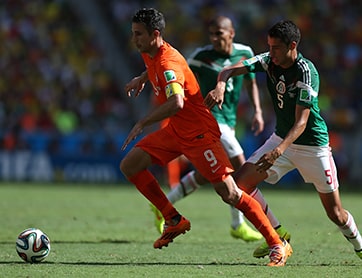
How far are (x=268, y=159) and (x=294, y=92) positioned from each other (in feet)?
2.43

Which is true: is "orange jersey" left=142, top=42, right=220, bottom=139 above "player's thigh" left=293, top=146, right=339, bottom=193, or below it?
above

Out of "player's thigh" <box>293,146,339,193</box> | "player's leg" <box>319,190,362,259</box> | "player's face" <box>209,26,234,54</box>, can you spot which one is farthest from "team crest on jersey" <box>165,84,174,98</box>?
"player's face" <box>209,26,234,54</box>

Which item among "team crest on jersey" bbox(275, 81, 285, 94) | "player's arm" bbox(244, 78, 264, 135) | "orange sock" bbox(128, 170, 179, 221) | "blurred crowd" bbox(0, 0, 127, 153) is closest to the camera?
"team crest on jersey" bbox(275, 81, 285, 94)

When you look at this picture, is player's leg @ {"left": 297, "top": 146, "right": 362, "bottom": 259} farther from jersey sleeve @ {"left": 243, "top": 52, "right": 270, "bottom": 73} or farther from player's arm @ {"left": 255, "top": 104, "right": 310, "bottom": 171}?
jersey sleeve @ {"left": 243, "top": 52, "right": 270, "bottom": 73}

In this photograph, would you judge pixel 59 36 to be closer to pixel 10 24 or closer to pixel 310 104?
pixel 10 24

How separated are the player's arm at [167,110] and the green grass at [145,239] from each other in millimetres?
1214

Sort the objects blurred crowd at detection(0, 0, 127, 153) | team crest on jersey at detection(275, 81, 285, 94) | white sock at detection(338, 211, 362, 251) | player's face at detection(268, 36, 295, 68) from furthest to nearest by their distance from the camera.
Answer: blurred crowd at detection(0, 0, 127, 153), white sock at detection(338, 211, 362, 251), team crest on jersey at detection(275, 81, 285, 94), player's face at detection(268, 36, 295, 68)

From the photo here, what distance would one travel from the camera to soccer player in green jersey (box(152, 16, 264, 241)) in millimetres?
9844

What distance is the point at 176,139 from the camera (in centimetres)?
792

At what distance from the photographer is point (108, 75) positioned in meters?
23.4

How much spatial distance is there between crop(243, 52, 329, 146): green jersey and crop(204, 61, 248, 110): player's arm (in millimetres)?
78

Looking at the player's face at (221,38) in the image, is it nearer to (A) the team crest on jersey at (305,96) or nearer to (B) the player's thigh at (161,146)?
(B) the player's thigh at (161,146)

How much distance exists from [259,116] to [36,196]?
6.71 metres

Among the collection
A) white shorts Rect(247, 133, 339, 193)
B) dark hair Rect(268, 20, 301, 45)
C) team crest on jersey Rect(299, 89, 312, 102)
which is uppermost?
dark hair Rect(268, 20, 301, 45)
